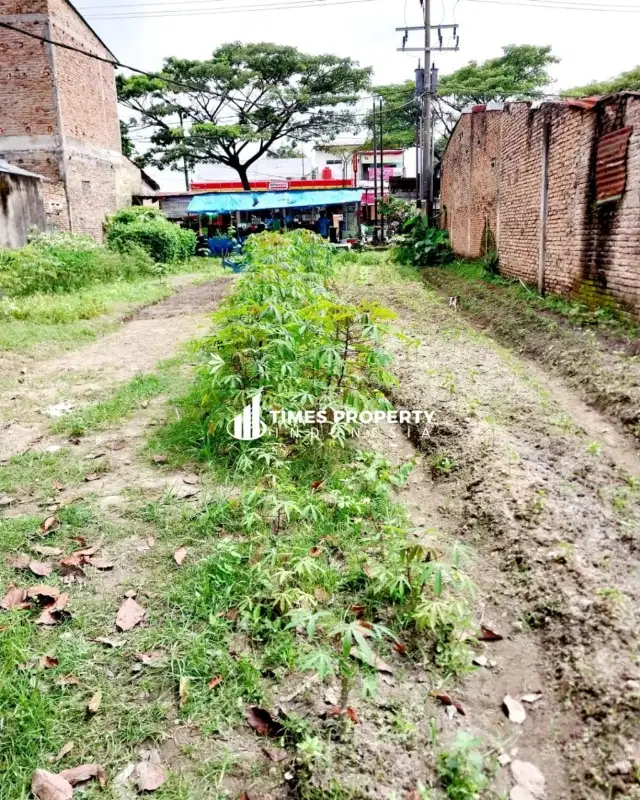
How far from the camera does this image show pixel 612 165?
789 centimetres

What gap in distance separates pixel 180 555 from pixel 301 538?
25.9 inches

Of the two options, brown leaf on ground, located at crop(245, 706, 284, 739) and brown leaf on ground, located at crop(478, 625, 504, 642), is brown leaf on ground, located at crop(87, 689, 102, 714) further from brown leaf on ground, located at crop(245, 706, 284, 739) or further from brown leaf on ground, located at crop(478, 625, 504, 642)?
brown leaf on ground, located at crop(478, 625, 504, 642)

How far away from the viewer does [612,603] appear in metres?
2.70

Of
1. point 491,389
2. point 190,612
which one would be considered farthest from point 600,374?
point 190,612

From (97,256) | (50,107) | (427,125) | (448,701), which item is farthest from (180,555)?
(427,125)

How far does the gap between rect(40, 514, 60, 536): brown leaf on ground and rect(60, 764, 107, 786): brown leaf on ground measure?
1.74 metres

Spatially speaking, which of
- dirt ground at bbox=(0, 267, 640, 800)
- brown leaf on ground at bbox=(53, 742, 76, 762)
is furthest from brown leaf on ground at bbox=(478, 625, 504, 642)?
brown leaf on ground at bbox=(53, 742, 76, 762)

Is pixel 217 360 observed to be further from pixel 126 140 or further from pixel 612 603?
pixel 126 140

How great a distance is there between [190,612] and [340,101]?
33481mm

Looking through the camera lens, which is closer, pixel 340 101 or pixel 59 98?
pixel 59 98

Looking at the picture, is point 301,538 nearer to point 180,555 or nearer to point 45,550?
point 180,555

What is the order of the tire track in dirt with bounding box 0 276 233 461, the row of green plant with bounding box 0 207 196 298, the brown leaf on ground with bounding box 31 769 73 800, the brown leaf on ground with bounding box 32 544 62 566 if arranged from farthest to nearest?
the row of green plant with bounding box 0 207 196 298, the tire track in dirt with bounding box 0 276 233 461, the brown leaf on ground with bounding box 32 544 62 566, the brown leaf on ground with bounding box 31 769 73 800

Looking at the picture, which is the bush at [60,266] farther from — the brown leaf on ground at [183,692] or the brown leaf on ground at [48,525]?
the brown leaf on ground at [183,692]

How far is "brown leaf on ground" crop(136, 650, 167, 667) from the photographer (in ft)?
8.29
